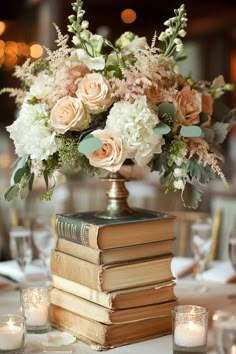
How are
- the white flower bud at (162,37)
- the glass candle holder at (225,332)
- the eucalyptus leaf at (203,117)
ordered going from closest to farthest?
1. the glass candle holder at (225,332)
2. the white flower bud at (162,37)
3. the eucalyptus leaf at (203,117)

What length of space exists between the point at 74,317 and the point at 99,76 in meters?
0.61

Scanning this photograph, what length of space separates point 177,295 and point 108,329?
1.68 feet

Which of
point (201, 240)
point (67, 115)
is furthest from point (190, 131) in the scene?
point (201, 240)

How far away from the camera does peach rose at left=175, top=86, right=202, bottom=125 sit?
67.3 inches

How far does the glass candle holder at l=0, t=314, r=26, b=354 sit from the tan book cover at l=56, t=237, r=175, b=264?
25cm

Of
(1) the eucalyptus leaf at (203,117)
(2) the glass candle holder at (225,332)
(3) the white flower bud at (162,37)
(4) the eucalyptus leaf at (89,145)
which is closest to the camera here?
(2) the glass candle holder at (225,332)

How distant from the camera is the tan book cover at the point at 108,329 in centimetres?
160

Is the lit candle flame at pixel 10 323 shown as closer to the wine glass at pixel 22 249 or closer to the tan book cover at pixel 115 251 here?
the tan book cover at pixel 115 251

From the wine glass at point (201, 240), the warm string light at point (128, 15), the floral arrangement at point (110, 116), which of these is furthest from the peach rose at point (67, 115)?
the warm string light at point (128, 15)

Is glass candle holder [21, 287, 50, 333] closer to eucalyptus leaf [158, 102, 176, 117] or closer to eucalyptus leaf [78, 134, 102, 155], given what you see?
eucalyptus leaf [78, 134, 102, 155]

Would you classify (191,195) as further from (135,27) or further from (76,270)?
(135,27)

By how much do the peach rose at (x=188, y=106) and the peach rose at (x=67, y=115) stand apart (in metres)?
0.24

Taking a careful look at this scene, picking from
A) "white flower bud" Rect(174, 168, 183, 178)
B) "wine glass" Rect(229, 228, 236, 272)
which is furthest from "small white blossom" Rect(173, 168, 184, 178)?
"wine glass" Rect(229, 228, 236, 272)

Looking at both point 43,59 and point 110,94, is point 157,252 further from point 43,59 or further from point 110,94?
point 43,59
